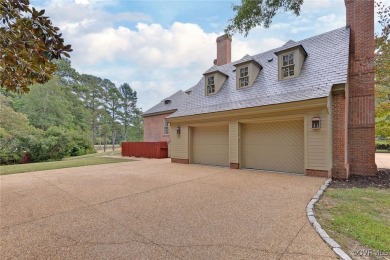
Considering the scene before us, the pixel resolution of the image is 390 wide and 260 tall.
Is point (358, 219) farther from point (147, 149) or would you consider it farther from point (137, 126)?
point (137, 126)

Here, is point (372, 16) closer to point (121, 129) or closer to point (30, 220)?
point (30, 220)

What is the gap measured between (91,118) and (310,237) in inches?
1543

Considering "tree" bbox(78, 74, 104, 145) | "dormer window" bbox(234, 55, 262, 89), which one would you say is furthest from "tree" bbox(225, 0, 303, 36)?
"tree" bbox(78, 74, 104, 145)

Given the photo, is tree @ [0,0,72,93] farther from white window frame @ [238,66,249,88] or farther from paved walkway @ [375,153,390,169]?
paved walkway @ [375,153,390,169]

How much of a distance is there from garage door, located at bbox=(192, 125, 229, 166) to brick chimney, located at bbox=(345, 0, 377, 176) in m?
5.38

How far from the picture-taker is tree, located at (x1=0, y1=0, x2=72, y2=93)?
2.33 metres

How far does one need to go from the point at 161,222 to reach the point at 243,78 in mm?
9553

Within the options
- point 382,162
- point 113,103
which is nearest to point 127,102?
point 113,103

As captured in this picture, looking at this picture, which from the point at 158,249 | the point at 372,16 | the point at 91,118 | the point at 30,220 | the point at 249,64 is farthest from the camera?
the point at 91,118

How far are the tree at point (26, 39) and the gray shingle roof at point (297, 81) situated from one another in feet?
25.3

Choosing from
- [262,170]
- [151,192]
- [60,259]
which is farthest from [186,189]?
[262,170]

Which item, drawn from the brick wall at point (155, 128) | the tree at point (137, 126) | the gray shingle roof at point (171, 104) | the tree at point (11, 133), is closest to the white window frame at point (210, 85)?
the gray shingle roof at point (171, 104)

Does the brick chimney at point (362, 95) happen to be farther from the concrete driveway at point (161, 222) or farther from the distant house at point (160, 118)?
the distant house at point (160, 118)

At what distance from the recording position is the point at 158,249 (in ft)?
8.94
